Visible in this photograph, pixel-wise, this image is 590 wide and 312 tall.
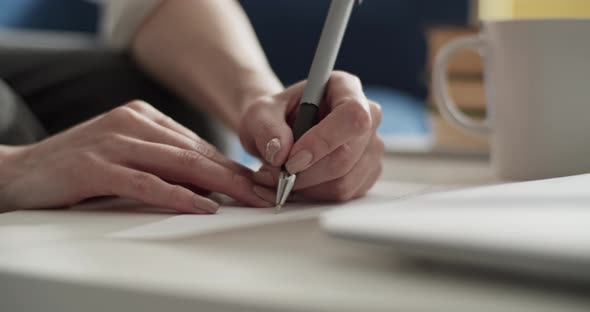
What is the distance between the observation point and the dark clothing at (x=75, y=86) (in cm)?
69

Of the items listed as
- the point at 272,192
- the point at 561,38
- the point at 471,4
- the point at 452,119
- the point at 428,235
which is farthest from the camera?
the point at 471,4

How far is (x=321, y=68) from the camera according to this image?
46 cm

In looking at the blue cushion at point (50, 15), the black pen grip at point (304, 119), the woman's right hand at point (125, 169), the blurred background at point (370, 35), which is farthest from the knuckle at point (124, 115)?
the blurred background at point (370, 35)

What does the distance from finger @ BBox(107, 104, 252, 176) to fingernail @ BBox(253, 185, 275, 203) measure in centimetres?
2

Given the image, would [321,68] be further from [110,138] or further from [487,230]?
[487,230]

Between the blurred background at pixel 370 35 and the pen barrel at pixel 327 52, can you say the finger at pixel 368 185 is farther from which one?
the blurred background at pixel 370 35

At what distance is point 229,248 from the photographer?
0.30 meters

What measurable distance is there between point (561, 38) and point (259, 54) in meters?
0.28

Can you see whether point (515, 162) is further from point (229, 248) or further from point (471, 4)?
point (471, 4)

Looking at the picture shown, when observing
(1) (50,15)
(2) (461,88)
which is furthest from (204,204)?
(1) (50,15)

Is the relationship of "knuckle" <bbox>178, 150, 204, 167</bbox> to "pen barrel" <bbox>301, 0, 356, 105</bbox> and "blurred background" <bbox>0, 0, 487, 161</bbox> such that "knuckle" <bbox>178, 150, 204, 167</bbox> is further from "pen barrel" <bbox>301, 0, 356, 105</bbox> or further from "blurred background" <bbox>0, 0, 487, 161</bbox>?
"blurred background" <bbox>0, 0, 487, 161</bbox>

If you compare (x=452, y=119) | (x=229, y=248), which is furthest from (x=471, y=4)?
(x=229, y=248)

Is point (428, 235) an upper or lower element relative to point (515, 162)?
upper

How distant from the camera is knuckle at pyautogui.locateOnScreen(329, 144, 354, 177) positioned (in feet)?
1.46
